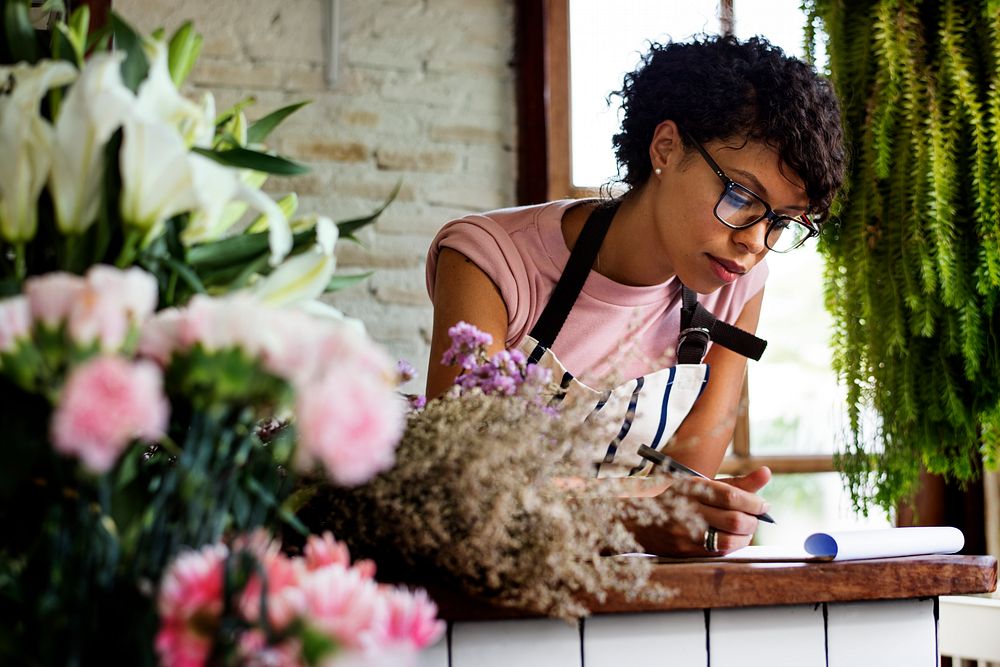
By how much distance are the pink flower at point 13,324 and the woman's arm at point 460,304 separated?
0.98m

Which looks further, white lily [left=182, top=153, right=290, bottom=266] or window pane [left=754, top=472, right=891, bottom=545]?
window pane [left=754, top=472, right=891, bottom=545]

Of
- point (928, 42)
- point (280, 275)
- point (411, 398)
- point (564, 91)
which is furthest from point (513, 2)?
point (280, 275)

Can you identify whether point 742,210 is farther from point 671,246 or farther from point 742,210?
point 671,246

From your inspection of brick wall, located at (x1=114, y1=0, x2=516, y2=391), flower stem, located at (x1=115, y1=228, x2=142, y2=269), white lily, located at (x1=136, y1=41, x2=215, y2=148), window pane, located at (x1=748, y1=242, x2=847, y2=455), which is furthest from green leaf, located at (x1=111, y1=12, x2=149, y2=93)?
window pane, located at (x1=748, y1=242, x2=847, y2=455)

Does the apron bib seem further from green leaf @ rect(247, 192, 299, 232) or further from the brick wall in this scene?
the brick wall

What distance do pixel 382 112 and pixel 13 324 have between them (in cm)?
233

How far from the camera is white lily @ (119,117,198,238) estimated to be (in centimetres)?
54

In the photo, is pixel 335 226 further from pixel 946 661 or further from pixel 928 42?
pixel 946 661

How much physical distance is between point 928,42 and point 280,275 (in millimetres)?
1894

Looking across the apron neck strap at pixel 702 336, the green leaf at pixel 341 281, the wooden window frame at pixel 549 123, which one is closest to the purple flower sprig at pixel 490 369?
the green leaf at pixel 341 281

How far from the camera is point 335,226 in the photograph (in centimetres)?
70

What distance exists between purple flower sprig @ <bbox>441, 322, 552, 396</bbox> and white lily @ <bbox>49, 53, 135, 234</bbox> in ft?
1.09

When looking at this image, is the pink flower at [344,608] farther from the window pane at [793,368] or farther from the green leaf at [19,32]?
the window pane at [793,368]

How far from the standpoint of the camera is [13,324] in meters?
0.46
